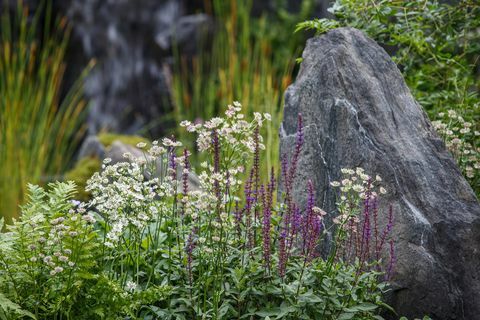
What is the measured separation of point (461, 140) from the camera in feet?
10.6

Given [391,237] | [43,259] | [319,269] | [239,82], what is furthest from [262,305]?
[239,82]

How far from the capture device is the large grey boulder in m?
2.74

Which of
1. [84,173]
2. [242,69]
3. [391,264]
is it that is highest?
[242,69]

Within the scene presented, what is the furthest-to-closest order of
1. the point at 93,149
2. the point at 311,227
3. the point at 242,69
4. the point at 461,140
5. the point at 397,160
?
the point at 242,69
the point at 93,149
the point at 461,140
the point at 397,160
the point at 311,227

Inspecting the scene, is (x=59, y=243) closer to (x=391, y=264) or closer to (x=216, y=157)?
(x=216, y=157)

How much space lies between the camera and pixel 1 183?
16.7 feet

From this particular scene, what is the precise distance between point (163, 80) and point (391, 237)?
7.00 m

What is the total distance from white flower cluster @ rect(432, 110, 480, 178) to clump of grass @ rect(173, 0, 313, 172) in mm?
1294

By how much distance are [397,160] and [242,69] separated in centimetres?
388

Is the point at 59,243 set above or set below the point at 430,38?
below

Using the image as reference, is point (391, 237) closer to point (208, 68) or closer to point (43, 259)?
point (43, 259)

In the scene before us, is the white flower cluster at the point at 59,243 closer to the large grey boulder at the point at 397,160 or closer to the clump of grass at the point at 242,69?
the large grey boulder at the point at 397,160

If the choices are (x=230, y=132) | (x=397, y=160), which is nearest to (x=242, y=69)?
(x=397, y=160)

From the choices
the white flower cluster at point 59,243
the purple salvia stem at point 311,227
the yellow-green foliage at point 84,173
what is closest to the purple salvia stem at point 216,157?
the purple salvia stem at point 311,227
